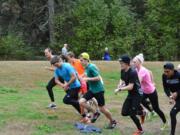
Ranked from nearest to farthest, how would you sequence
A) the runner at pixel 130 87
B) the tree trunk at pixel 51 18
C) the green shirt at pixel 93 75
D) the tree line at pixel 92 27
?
the runner at pixel 130 87 < the green shirt at pixel 93 75 < the tree line at pixel 92 27 < the tree trunk at pixel 51 18

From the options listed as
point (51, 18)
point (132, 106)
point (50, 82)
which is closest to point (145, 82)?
point (132, 106)

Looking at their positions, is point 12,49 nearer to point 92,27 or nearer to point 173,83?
point 92,27

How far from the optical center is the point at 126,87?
37.5ft

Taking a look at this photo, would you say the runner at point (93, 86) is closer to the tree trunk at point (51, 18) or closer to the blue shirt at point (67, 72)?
the blue shirt at point (67, 72)

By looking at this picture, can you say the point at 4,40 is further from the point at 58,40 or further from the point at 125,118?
the point at 125,118

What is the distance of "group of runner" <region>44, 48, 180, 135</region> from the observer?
11.6m

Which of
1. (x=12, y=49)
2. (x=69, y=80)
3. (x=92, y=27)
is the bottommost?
(x=12, y=49)

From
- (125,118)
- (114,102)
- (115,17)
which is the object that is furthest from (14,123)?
(115,17)

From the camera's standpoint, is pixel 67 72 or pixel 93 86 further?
pixel 67 72

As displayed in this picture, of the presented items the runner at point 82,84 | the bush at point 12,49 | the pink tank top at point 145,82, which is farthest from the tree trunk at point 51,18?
the pink tank top at point 145,82

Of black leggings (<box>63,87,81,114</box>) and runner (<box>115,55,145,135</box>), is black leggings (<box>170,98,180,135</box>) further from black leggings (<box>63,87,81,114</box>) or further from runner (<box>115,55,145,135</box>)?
black leggings (<box>63,87,81,114</box>)

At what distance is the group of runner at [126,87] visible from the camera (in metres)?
11.6

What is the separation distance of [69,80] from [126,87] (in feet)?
6.86

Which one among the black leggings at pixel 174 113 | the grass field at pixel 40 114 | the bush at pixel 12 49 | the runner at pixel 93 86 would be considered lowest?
the bush at pixel 12 49
